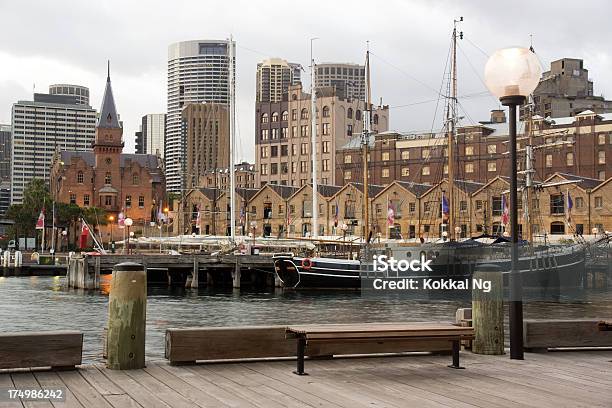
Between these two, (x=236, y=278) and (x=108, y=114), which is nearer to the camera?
(x=236, y=278)

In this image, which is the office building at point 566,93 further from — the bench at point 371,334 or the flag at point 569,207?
the bench at point 371,334

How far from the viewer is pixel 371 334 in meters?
10.3

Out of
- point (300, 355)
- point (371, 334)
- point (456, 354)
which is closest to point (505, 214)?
point (456, 354)

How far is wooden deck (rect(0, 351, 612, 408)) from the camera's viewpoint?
8.67m

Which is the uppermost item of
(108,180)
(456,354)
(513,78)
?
(108,180)

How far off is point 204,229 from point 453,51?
227 ft

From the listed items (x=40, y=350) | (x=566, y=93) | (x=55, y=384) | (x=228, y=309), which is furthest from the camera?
(x=566, y=93)

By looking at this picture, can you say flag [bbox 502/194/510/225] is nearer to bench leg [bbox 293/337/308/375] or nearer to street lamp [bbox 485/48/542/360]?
street lamp [bbox 485/48/542/360]

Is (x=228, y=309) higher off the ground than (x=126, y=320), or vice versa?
(x=126, y=320)

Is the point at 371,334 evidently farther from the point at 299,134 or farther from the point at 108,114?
the point at 299,134

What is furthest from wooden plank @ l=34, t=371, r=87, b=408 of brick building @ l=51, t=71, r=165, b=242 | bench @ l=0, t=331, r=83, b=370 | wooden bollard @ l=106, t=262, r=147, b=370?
brick building @ l=51, t=71, r=165, b=242

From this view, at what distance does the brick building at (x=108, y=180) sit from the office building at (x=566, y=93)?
71.4 meters

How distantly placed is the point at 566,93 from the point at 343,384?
158948mm

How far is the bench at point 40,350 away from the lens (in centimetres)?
973
